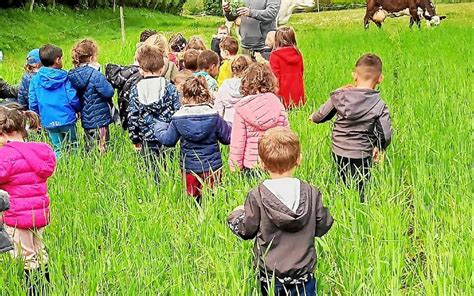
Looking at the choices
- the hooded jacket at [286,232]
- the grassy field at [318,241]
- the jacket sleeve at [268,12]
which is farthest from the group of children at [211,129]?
the jacket sleeve at [268,12]

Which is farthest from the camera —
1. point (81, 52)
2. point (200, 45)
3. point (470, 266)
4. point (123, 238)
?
point (200, 45)

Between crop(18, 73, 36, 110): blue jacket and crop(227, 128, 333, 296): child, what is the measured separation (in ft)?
13.5

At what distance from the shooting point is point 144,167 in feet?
17.6

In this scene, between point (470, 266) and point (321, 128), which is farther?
point (321, 128)

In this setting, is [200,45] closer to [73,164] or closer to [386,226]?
[73,164]

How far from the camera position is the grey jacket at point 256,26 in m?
8.19

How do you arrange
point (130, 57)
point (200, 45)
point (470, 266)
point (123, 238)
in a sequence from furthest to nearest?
1. point (130, 57)
2. point (200, 45)
3. point (123, 238)
4. point (470, 266)

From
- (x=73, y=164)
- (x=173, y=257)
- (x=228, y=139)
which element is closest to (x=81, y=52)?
(x=73, y=164)

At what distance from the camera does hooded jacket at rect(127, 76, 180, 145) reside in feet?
17.2

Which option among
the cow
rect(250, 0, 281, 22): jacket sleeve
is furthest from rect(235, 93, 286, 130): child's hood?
the cow

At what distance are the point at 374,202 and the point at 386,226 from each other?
0.49 m

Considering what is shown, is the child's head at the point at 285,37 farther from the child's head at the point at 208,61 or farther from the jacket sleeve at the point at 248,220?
the jacket sleeve at the point at 248,220

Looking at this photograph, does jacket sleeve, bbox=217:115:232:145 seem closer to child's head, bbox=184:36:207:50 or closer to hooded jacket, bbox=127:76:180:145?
hooded jacket, bbox=127:76:180:145

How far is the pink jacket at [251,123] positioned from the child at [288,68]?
2.70 m
